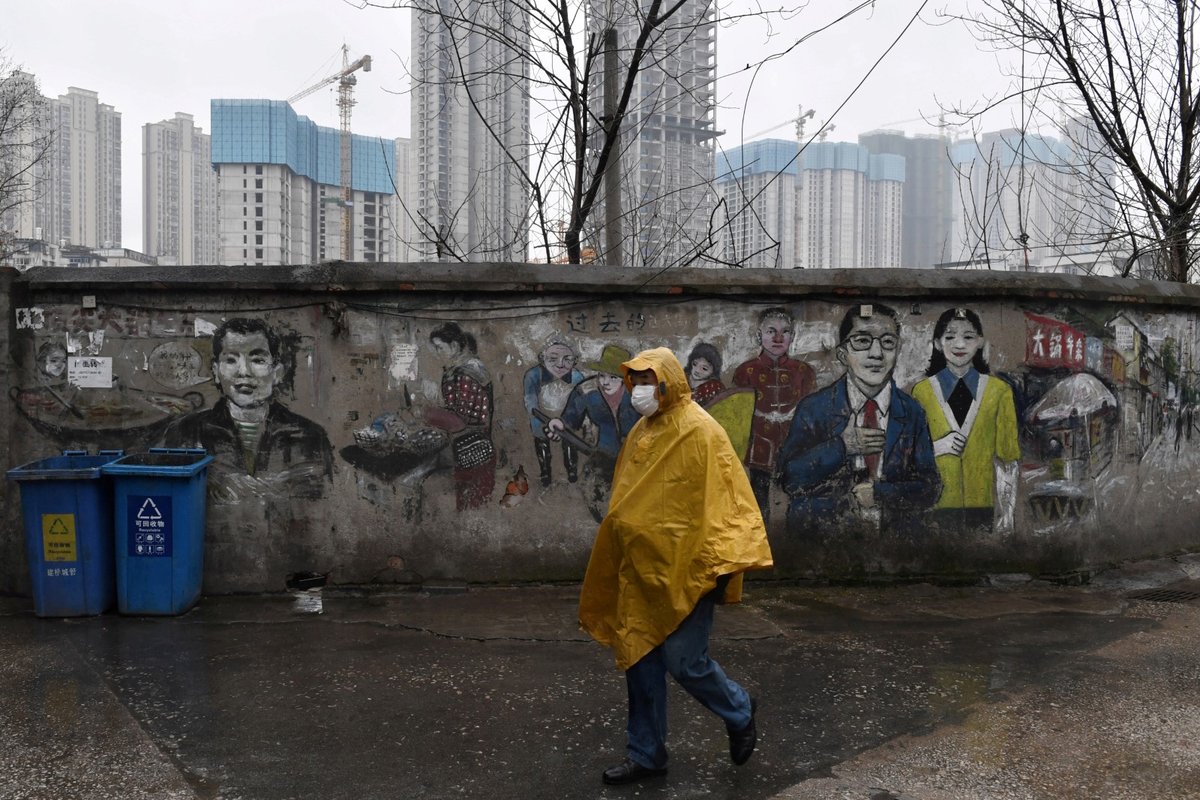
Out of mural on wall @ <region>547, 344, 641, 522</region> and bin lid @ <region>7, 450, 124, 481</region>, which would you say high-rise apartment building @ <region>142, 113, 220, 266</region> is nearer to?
bin lid @ <region>7, 450, 124, 481</region>

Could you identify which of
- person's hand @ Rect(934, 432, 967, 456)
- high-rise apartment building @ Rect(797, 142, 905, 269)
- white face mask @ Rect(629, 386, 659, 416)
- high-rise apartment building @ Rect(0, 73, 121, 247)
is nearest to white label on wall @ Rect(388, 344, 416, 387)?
white face mask @ Rect(629, 386, 659, 416)

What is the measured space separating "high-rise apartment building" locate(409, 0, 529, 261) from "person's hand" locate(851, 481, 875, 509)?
375cm

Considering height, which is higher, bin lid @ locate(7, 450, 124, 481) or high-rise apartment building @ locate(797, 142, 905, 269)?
high-rise apartment building @ locate(797, 142, 905, 269)

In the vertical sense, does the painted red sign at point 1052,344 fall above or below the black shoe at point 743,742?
above

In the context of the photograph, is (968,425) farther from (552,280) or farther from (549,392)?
(552,280)

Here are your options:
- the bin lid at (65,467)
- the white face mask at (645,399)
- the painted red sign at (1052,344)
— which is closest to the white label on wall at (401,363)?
the bin lid at (65,467)

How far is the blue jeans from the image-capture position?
3.56 meters

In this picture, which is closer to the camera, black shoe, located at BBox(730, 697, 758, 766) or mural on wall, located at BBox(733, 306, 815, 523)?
black shoe, located at BBox(730, 697, 758, 766)

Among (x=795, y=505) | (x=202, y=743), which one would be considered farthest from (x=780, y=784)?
(x=795, y=505)

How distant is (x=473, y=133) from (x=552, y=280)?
965 cm

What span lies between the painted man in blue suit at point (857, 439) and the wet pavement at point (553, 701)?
0.73 meters

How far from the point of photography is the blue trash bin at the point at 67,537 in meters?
5.82

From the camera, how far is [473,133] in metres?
15.4

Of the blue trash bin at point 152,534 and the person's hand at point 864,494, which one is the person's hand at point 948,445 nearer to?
the person's hand at point 864,494
